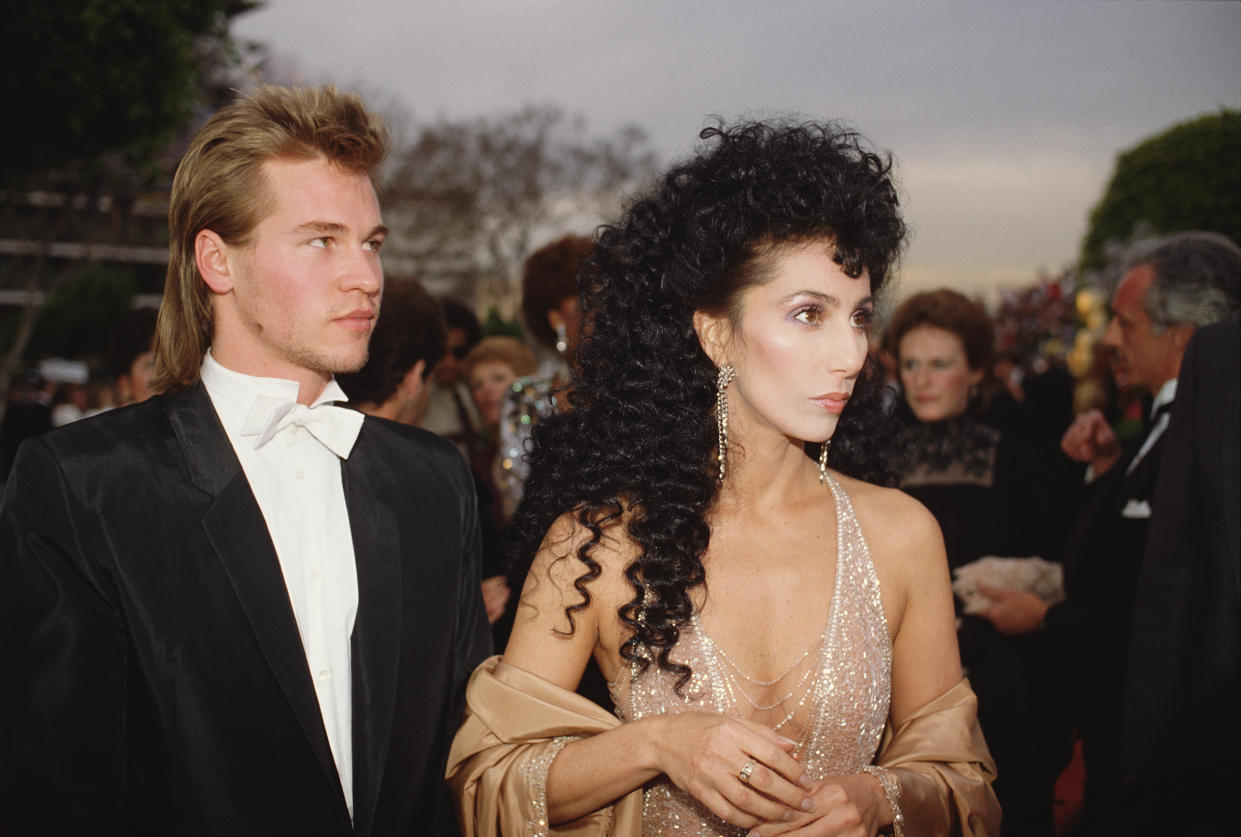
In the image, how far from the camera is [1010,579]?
3748 mm

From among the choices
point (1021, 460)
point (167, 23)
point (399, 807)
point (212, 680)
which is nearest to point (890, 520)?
point (399, 807)

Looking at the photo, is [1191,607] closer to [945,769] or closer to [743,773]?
[945,769]

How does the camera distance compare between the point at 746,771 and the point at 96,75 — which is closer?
the point at 746,771

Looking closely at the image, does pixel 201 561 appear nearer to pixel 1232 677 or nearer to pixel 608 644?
pixel 608 644

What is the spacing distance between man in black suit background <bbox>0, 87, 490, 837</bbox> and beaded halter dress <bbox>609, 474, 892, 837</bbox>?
1.55ft

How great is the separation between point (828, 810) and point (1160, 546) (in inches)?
60.5

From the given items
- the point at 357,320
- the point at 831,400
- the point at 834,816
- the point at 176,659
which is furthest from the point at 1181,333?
the point at 176,659

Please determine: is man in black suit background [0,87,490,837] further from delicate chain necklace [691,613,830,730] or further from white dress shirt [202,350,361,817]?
delicate chain necklace [691,613,830,730]

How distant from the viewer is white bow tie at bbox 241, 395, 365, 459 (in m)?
2.08

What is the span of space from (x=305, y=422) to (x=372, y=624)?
473mm

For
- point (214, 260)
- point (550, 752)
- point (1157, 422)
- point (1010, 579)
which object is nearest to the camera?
point (550, 752)

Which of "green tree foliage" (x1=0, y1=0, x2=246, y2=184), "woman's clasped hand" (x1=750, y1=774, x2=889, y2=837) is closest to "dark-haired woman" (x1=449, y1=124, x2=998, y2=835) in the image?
"woman's clasped hand" (x1=750, y1=774, x2=889, y2=837)

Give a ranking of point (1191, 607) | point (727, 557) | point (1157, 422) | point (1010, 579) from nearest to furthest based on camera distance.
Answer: point (727, 557), point (1191, 607), point (1157, 422), point (1010, 579)

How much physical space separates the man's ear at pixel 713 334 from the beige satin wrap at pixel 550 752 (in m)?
0.84
